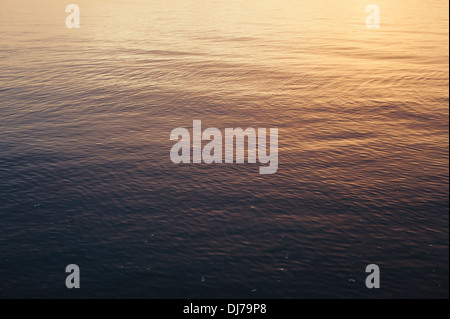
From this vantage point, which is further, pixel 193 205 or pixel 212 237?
pixel 193 205

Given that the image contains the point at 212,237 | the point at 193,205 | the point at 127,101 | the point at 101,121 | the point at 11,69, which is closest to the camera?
the point at 212,237

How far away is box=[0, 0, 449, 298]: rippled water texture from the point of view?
4712 centimetres

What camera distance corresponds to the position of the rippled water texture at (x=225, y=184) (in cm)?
4712

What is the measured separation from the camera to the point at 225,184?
66.0 meters

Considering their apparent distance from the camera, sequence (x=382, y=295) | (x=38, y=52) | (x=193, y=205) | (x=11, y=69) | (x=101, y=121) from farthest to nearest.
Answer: (x=38, y=52), (x=11, y=69), (x=101, y=121), (x=193, y=205), (x=382, y=295)

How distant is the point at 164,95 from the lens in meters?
110

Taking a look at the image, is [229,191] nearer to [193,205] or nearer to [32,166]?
[193,205]

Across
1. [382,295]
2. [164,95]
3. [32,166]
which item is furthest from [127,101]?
[382,295]

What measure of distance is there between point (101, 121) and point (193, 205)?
41.8 meters

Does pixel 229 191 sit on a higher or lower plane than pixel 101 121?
lower
